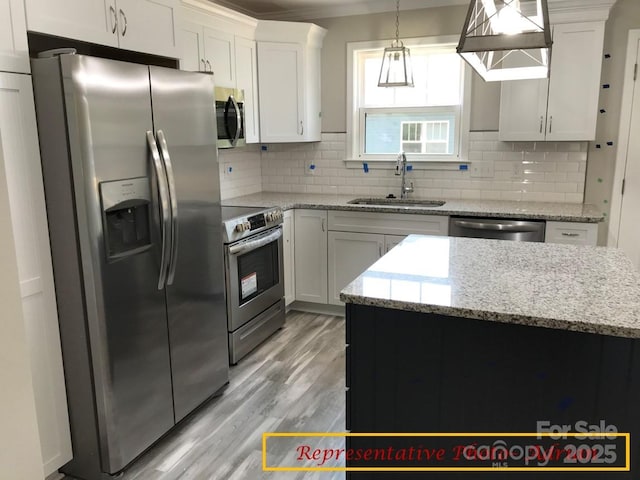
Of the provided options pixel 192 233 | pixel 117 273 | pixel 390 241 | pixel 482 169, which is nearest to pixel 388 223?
pixel 390 241

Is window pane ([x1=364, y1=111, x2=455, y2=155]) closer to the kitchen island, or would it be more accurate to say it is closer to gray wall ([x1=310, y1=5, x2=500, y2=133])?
gray wall ([x1=310, y1=5, x2=500, y2=133])

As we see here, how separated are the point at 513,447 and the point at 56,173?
6.49ft

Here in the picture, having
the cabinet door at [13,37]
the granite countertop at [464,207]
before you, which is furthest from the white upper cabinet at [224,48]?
the cabinet door at [13,37]

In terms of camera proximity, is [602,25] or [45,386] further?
[602,25]

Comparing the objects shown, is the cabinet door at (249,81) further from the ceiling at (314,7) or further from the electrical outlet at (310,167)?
the electrical outlet at (310,167)

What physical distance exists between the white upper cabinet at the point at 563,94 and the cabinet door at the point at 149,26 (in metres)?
2.41

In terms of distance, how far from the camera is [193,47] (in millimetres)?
3373

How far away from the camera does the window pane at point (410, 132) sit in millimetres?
4336

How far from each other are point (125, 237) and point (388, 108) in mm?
2913

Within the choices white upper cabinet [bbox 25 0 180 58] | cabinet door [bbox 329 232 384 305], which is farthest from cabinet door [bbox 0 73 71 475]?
cabinet door [bbox 329 232 384 305]

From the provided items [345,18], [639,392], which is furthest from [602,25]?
[639,392]

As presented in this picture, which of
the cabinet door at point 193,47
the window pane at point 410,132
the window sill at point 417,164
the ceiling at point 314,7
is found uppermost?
the ceiling at point 314,7

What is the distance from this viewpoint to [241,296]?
333cm

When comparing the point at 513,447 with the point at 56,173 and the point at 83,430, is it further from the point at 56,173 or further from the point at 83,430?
the point at 56,173
